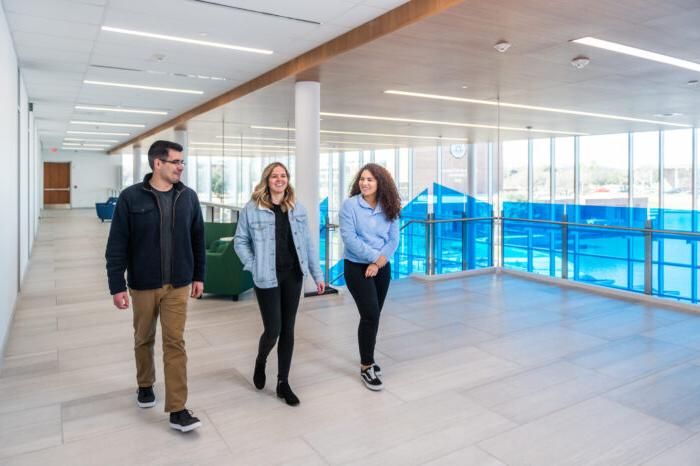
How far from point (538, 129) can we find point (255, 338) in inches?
393

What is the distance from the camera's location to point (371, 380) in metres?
3.73

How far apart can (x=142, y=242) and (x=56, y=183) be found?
27.5 metres

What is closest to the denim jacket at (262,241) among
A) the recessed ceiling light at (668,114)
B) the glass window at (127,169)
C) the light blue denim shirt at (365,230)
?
the light blue denim shirt at (365,230)

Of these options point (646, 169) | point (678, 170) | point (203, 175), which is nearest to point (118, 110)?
point (203, 175)

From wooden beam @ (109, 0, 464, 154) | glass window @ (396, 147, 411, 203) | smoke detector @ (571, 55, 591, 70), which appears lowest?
glass window @ (396, 147, 411, 203)

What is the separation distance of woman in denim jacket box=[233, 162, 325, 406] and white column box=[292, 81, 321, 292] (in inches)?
138

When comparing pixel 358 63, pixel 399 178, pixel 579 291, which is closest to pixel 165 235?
pixel 358 63

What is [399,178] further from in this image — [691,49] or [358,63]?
[691,49]

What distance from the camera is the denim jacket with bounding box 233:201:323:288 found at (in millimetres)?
3277

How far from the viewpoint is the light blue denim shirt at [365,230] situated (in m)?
3.63

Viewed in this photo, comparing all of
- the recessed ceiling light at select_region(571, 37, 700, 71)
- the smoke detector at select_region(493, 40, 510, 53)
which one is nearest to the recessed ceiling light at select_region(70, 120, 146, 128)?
the smoke detector at select_region(493, 40, 510, 53)

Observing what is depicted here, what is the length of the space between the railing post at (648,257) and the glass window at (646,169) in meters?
6.44

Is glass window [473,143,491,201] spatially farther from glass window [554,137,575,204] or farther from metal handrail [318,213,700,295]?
glass window [554,137,575,204]

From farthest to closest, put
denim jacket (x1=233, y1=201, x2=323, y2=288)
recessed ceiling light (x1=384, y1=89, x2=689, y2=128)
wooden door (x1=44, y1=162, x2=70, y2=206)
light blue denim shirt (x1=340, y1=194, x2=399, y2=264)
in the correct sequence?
wooden door (x1=44, y1=162, x2=70, y2=206)
recessed ceiling light (x1=384, y1=89, x2=689, y2=128)
light blue denim shirt (x1=340, y1=194, x2=399, y2=264)
denim jacket (x1=233, y1=201, x2=323, y2=288)
